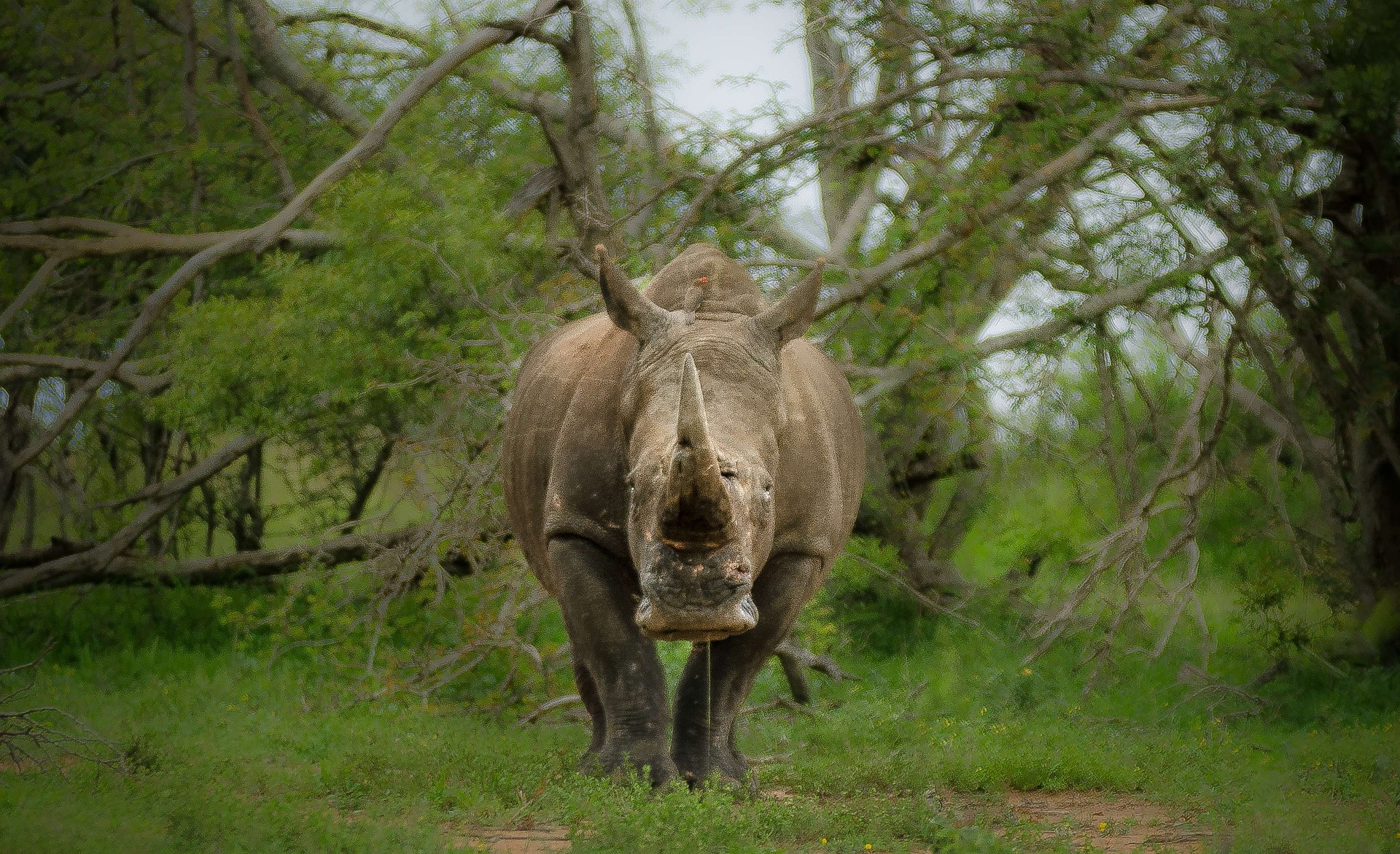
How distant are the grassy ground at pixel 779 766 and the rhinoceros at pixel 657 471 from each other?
1.32ft

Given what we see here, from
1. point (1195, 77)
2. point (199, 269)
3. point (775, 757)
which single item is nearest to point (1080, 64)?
point (1195, 77)

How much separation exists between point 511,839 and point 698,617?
1202 millimetres

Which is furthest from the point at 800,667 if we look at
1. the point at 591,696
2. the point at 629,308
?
the point at 629,308

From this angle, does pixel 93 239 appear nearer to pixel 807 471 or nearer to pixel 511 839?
pixel 807 471

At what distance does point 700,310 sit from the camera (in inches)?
248

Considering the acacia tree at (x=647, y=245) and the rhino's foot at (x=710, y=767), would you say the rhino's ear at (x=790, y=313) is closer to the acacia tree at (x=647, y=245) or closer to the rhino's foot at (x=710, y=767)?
Answer: the rhino's foot at (x=710, y=767)

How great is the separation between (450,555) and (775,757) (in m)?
3.94

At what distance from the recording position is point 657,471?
5117 millimetres

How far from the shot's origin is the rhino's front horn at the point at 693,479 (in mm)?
4660

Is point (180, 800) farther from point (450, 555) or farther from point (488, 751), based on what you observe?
point (450, 555)

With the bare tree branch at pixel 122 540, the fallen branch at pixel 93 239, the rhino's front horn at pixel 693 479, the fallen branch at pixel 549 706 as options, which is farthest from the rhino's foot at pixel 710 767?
the bare tree branch at pixel 122 540

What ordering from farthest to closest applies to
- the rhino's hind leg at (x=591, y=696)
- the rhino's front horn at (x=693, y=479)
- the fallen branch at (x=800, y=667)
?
the fallen branch at (x=800, y=667) → the rhino's hind leg at (x=591, y=696) → the rhino's front horn at (x=693, y=479)

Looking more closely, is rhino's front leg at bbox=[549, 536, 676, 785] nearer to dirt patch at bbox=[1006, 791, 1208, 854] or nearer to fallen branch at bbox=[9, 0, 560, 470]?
dirt patch at bbox=[1006, 791, 1208, 854]

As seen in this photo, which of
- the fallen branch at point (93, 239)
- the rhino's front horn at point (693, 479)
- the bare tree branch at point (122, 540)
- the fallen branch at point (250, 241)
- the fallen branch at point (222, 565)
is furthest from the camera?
the fallen branch at point (222, 565)
